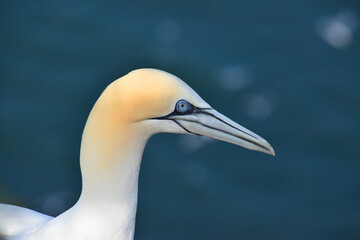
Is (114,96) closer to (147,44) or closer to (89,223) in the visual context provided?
(89,223)

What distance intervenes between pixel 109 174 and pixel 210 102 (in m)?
3.00

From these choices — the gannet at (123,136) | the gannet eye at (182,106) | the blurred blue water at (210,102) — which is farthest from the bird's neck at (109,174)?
the blurred blue water at (210,102)

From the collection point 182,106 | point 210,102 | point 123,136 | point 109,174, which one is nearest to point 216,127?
point 182,106

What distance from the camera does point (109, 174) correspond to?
326 centimetres

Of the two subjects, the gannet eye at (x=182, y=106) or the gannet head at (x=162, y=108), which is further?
the gannet eye at (x=182, y=106)

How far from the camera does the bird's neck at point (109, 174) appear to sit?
3199 mm

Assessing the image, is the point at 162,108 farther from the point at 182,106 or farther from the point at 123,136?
the point at 123,136

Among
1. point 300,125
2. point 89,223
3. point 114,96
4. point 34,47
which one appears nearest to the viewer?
point 114,96

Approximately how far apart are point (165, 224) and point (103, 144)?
2.31 meters

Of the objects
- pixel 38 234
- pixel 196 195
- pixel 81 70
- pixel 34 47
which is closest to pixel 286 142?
pixel 196 195

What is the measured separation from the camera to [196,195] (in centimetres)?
564

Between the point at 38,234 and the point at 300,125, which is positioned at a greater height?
the point at 300,125

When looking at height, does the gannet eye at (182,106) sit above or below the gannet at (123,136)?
above

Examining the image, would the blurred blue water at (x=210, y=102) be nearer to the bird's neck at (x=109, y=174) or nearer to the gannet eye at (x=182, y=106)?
the bird's neck at (x=109, y=174)
